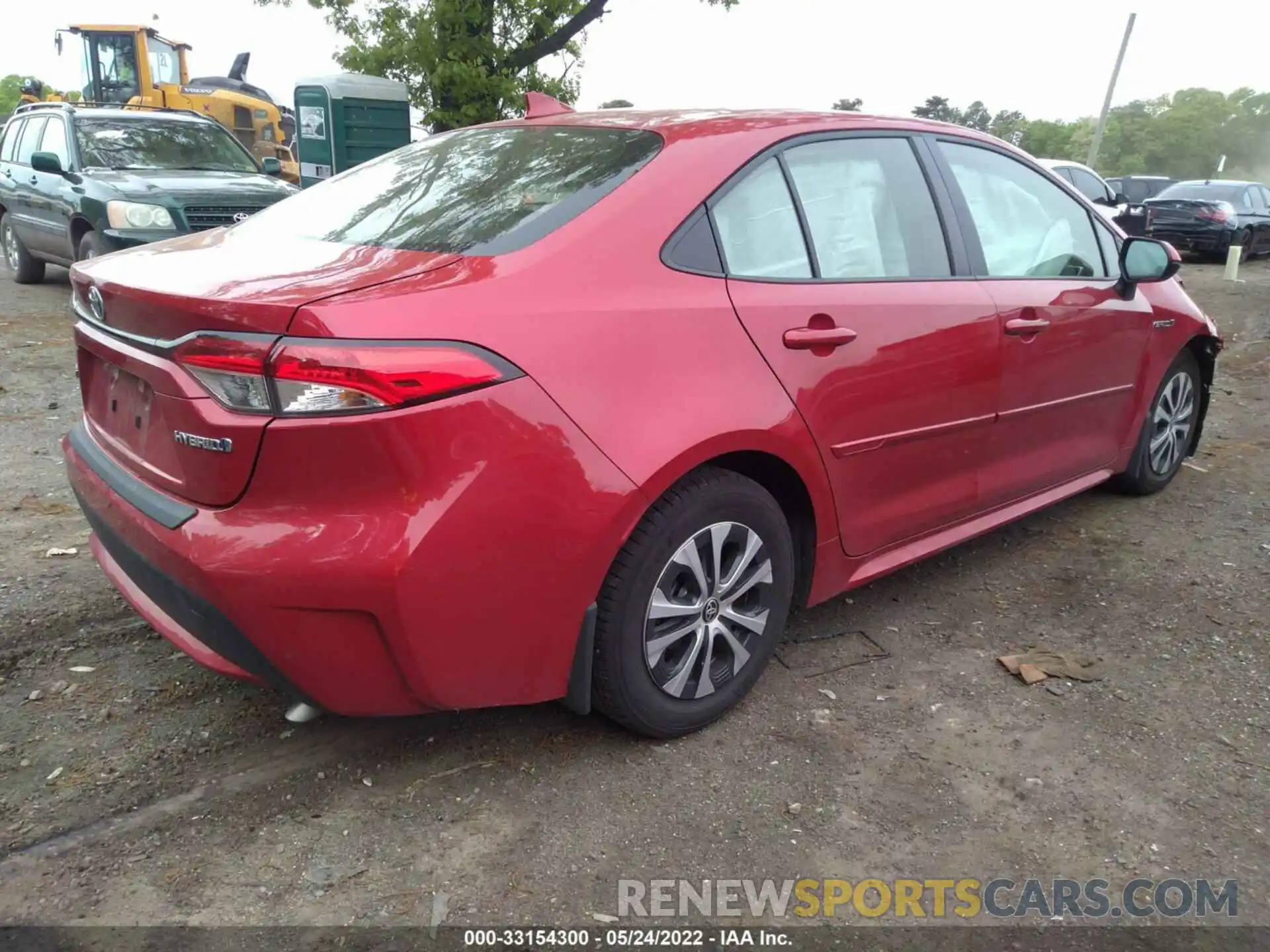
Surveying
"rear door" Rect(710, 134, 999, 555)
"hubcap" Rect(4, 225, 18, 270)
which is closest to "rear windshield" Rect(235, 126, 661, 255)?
"rear door" Rect(710, 134, 999, 555)

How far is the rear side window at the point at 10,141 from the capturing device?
33.9 feet

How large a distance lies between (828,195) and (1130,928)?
6.77 ft

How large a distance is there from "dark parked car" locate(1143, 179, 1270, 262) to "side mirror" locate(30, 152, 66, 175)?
14.7m

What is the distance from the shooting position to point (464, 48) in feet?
43.8

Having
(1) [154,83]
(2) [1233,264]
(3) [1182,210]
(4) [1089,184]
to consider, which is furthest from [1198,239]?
(1) [154,83]

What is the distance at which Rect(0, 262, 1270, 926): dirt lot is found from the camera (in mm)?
2244

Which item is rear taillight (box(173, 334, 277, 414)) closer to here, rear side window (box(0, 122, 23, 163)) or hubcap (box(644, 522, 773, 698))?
hubcap (box(644, 522, 773, 698))

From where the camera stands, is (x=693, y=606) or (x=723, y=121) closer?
(x=693, y=606)

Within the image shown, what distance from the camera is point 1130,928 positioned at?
2.18 metres

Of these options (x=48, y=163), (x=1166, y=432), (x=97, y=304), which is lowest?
(x=1166, y=432)

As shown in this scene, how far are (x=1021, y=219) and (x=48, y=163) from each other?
8.51 meters

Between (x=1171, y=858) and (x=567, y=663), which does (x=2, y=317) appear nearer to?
(x=567, y=663)

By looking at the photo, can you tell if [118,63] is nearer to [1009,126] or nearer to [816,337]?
[816,337]

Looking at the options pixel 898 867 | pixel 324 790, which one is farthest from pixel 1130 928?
pixel 324 790
